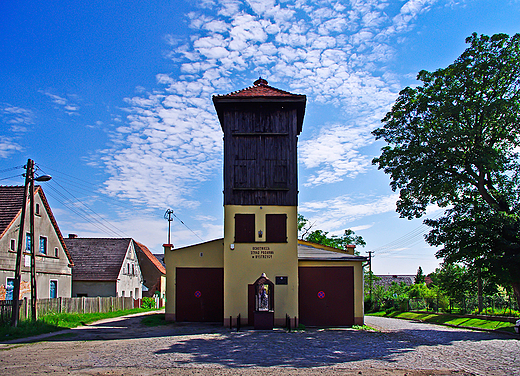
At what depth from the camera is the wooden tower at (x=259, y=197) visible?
2072 centimetres

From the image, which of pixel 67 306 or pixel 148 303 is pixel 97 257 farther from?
pixel 67 306

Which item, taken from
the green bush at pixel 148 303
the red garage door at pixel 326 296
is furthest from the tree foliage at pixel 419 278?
the red garage door at pixel 326 296

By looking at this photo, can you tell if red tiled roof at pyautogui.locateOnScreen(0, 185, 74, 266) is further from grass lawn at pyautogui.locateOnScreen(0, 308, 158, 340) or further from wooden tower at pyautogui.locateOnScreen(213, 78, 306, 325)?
wooden tower at pyautogui.locateOnScreen(213, 78, 306, 325)

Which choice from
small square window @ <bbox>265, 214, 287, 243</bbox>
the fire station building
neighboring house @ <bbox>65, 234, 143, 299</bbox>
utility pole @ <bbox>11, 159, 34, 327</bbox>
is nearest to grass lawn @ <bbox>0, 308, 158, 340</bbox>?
utility pole @ <bbox>11, 159, 34, 327</bbox>

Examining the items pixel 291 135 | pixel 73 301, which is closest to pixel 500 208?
pixel 291 135

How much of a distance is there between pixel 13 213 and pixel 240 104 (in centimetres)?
1494

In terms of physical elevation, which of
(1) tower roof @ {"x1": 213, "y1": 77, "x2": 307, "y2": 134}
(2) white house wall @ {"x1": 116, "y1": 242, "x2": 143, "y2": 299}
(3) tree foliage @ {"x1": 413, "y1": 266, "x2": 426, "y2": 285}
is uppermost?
(1) tower roof @ {"x1": 213, "y1": 77, "x2": 307, "y2": 134}

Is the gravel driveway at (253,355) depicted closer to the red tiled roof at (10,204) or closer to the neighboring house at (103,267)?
the red tiled roof at (10,204)

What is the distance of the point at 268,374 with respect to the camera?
9617 mm

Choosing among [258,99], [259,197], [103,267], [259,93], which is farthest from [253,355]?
[103,267]

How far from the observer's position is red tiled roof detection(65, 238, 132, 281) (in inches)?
1506

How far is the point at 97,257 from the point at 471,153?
105ft

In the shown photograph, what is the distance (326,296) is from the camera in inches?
859

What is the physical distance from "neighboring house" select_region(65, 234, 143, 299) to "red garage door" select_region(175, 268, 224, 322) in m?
16.8
